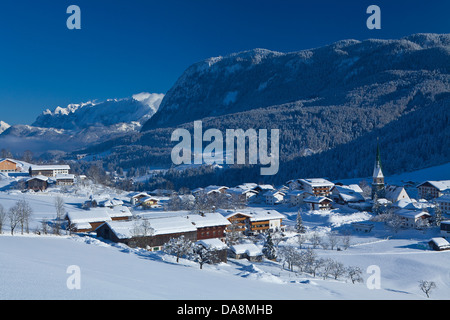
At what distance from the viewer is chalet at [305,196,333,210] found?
62272 millimetres

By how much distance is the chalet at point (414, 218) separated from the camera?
47.4 m

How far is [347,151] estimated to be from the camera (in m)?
113

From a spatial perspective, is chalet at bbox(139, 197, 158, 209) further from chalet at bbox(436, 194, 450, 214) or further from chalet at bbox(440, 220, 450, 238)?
chalet at bbox(436, 194, 450, 214)

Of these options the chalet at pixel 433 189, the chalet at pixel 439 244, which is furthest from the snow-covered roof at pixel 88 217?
the chalet at pixel 433 189

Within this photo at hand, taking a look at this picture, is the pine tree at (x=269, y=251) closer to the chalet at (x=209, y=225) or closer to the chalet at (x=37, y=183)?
the chalet at (x=209, y=225)

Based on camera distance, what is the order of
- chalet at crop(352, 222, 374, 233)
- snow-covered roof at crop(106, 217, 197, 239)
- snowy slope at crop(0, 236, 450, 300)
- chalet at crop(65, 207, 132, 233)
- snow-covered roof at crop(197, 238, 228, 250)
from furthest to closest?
chalet at crop(352, 222, 374, 233)
chalet at crop(65, 207, 132, 233)
snow-covered roof at crop(106, 217, 197, 239)
snow-covered roof at crop(197, 238, 228, 250)
snowy slope at crop(0, 236, 450, 300)

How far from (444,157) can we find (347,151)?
84.1 ft

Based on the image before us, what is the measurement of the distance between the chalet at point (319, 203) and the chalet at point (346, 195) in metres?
3.15

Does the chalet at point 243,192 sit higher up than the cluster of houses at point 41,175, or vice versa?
the cluster of houses at point 41,175

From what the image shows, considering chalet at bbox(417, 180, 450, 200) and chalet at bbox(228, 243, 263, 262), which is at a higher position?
chalet at bbox(417, 180, 450, 200)

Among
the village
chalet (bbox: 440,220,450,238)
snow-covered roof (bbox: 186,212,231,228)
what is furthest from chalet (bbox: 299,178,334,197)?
snow-covered roof (bbox: 186,212,231,228)

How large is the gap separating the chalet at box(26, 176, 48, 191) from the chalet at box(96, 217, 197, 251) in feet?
109

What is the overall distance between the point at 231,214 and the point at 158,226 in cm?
1308
